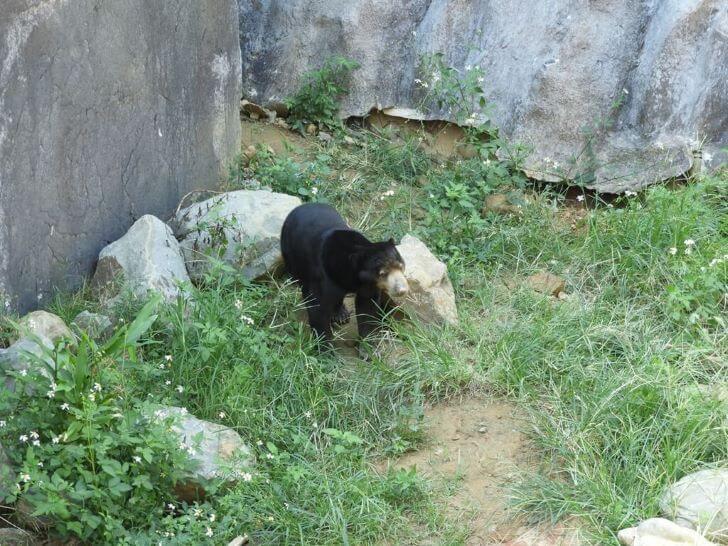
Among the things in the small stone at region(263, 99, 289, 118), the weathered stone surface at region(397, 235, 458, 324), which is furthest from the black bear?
the small stone at region(263, 99, 289, 118)

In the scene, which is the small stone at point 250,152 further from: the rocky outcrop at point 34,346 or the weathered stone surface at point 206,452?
the weathered stone surface at point 206,452

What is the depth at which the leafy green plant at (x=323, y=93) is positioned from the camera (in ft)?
26.6

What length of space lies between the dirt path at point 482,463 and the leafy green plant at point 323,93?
3691 millimetres

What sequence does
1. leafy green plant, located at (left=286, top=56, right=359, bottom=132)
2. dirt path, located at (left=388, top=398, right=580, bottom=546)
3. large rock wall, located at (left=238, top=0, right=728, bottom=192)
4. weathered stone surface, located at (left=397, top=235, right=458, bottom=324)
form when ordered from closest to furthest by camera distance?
dirt path, located at (left=388, top=398, right=580, bottom=546), weathered stone surface, located at (left=397, top=235, right=458, bottom=324), large rock wall, located at (left=238, top=0, right=728, bottom=192), leafy green plant, located at (left=286, top=56, right=359, bottom=132)

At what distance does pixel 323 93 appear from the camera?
319 inches

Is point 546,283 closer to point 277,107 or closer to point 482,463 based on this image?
point 482,463

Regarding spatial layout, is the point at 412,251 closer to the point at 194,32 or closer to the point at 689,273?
the point at 689,273

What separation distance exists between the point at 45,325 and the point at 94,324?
0.32m

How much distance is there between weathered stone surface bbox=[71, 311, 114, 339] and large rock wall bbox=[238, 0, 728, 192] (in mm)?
3471

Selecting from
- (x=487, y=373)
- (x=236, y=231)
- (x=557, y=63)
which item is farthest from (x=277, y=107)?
(x=487, y=373)

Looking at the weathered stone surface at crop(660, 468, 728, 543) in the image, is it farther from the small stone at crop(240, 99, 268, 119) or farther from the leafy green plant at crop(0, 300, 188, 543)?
the small stone at crop(240, 99, 268, 119)

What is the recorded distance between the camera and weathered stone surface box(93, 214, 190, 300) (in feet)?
19.0

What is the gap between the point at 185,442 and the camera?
451 cm

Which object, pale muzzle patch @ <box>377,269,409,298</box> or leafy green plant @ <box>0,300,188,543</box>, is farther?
pale muzzle patch @ <box>377,269,409,298</box>
